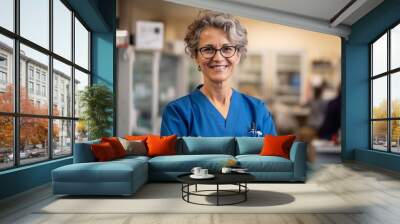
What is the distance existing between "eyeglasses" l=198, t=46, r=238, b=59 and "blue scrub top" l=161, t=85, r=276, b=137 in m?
0.67

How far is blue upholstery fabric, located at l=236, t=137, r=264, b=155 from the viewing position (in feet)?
21.1

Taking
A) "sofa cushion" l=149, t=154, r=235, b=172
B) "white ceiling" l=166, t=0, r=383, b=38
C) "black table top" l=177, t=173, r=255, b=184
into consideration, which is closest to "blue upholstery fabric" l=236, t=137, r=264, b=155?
"sofa cushion" l=149, t=154, r=235, b=172

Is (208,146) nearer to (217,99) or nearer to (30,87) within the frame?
(217,99)

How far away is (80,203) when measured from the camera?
171 inches

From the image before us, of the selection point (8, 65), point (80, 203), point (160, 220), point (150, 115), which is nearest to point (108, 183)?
point (80, 203)

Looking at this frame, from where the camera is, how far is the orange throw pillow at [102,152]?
17.6ft

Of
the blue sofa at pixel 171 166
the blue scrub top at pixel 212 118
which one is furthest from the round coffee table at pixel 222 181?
the blue scrub top at pixel 212 118

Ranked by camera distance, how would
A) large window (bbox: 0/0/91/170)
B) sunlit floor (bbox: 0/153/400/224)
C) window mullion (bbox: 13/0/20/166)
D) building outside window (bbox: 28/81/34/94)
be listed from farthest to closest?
building outside window (bbox: 28/81/34/94) → window mullion (bbox: 13/0/20/166) → large window (bbox: 0/0/91/170) → sunlit floor (bbox: 0/153/400/224)

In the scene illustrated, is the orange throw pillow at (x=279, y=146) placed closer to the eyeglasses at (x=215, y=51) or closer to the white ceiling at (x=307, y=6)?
the eyeglasses at (x=215, y=51)

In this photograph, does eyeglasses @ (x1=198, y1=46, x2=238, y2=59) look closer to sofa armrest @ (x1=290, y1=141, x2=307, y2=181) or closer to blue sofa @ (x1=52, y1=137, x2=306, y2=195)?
blue sofa @ (x1=52, y1=137, x2=306, y2=195)

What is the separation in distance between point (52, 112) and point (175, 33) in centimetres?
314

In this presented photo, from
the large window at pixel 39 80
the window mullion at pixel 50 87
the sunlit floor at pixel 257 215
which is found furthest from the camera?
the window mullion at pixel 50 87

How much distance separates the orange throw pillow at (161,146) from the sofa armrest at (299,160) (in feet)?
6.14

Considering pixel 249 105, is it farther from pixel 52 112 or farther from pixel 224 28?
pixel 52 112
